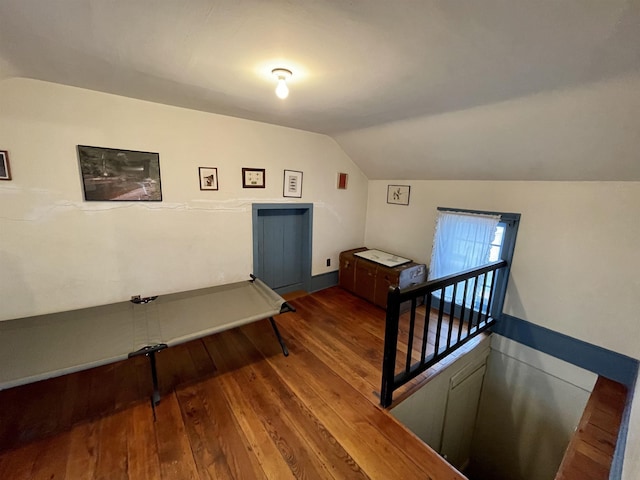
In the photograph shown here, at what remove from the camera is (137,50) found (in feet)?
4.69

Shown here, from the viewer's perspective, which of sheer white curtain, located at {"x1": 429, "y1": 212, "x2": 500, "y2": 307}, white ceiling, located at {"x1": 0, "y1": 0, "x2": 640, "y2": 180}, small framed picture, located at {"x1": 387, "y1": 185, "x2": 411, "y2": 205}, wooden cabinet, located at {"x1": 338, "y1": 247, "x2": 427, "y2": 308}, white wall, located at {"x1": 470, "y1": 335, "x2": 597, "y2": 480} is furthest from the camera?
small framed picture, located at {"x1": 387, "y1": 185, "x2": 411, "y2": 205}

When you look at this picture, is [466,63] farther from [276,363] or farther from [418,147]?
[276,363]

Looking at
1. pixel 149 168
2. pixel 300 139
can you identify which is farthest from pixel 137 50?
pixel 300 139

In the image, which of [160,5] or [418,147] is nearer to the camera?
[160,5]

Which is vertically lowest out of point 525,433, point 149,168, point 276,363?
point 525,433

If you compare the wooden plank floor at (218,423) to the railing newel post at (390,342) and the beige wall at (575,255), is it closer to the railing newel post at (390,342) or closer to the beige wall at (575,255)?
the railing newel post at (390,342)

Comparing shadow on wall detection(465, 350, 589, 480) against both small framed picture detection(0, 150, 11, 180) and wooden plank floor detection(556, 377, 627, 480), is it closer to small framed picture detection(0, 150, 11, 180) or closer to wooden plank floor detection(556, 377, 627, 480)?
wooden plank floor detection(556, 377, 627, 480)

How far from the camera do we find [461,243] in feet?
9.81

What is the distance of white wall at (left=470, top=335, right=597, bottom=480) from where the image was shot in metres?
2.46

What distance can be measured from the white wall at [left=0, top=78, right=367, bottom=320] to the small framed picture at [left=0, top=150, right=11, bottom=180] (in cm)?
3

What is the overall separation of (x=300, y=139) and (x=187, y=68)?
1.79 metres

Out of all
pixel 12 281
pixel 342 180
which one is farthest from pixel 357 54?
pixel 12 281

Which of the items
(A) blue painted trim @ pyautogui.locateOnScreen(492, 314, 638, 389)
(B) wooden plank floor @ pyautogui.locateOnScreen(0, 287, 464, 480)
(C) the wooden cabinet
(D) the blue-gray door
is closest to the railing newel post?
(B) wooden plank floor @ pyautogui.locateOnScreen(0, 287, 464, 480)

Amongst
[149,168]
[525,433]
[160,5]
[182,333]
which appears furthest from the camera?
[525,433]
